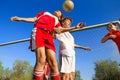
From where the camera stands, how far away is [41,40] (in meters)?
7.57

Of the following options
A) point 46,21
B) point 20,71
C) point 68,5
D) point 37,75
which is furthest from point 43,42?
point 20,71

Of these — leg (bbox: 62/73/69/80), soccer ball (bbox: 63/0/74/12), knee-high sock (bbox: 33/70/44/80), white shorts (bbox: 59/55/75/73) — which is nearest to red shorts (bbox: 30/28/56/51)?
knee-high sock (bbox: 33/70/44/80)

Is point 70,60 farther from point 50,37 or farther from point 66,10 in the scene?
point 50,37

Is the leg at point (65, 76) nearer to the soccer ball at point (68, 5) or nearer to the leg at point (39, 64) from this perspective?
the soccer ball at point (68, 5)

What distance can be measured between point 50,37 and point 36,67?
2.78ft

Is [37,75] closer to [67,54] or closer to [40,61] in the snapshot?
[40,61]

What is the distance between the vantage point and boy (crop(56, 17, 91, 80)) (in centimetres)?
1059

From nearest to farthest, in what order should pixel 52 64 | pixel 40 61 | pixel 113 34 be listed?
pixel 40 61
pixel 52 64
pixel 113 34

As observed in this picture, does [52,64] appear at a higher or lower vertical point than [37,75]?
higher

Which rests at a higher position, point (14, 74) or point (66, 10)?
point (14, 74)

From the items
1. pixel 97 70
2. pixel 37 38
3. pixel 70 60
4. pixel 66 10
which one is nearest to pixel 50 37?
pixel 37 38

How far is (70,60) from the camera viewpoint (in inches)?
431

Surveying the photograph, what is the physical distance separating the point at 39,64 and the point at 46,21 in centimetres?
120

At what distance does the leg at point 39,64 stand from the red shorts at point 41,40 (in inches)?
4.8
